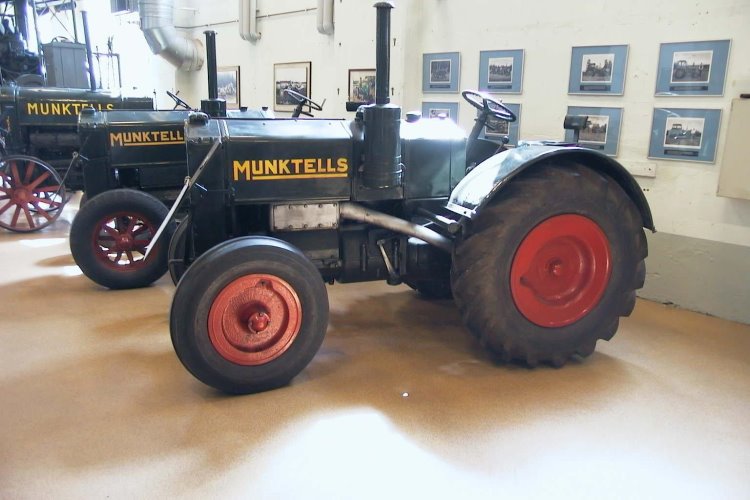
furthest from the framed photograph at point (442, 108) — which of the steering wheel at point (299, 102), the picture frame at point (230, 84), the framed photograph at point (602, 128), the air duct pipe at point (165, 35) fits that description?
the air duct pipe at point (165, 35)

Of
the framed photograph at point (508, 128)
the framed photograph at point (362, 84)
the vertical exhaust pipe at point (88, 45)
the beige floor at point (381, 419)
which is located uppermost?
the vertical exhaust pipe at point (88, 45)

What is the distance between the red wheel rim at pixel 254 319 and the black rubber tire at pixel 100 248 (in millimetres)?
1747

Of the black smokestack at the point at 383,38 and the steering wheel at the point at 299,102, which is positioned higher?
the black smokestack at the point at 383,38

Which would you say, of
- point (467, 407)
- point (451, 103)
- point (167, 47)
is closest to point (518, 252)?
point (467, 407)

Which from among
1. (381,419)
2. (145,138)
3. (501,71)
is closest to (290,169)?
(381,419)

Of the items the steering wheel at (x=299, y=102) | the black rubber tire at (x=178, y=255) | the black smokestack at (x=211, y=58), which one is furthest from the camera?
the steering wheel at (x=299, y=102)

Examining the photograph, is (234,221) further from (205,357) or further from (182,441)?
(182,441)

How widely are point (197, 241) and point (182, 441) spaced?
3.08 ft

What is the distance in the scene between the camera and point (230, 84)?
7.95 meters

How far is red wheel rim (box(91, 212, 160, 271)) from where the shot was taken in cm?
400

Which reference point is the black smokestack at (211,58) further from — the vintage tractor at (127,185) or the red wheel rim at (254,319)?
the red wheel rim at (254,319)

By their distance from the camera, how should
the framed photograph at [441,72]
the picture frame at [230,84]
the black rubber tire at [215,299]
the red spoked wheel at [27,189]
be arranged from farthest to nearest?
1. the picture frame at [230,84]
2. the red spoked wheel at [27,189]
3. the framed photograph at [441,72]
4. the black rubber tire at [215,299]

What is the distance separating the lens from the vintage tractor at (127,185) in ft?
13.0

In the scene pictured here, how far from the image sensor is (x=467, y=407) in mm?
2455
